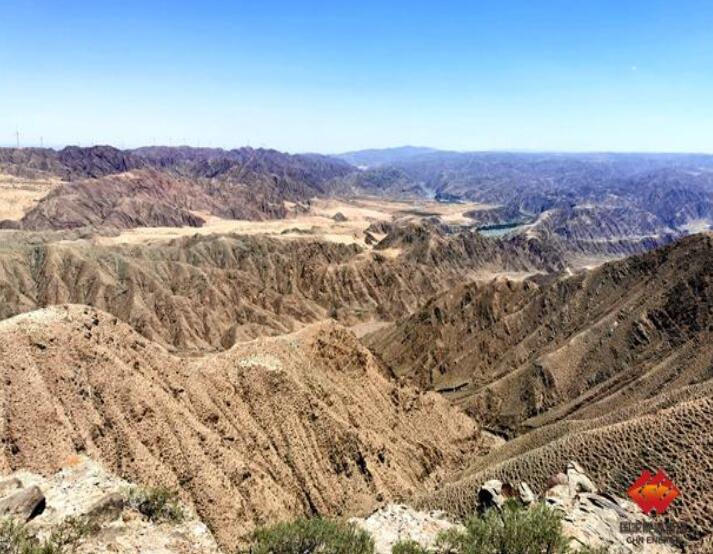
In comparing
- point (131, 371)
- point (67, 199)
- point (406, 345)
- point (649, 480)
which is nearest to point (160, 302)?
point (406, 345)

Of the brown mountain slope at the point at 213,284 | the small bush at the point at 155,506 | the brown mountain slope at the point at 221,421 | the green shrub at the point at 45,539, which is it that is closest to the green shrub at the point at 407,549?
the small bush at the point at 155,506

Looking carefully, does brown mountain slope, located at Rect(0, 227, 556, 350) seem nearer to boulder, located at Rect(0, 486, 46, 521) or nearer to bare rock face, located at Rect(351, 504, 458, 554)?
bare rock face, located at Rect(351, 504, 458, 554)

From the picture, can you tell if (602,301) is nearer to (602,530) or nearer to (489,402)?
(489,402)

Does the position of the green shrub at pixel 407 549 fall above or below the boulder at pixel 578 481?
above

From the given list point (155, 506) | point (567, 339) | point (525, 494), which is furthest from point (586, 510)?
point (567, 339)

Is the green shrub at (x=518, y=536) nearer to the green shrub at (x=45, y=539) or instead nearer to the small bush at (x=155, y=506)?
the small bush at (x=155, y=506)

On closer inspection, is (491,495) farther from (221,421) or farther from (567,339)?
(567,339)
